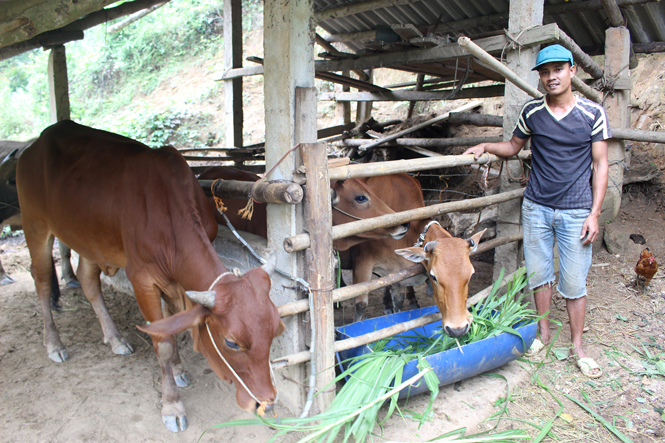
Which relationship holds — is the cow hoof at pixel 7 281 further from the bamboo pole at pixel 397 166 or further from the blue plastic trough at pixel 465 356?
the bamboo pole at pixel 397 166

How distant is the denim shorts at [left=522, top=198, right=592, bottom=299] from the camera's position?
3.47 meters

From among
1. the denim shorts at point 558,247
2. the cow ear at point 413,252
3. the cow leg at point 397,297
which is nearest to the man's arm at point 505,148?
the denim shorts at point 558,247

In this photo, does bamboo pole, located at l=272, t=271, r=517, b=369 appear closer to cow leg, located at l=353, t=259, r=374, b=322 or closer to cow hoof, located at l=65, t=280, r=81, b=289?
cow leg, located at l=353, t=259, r=374, b=322

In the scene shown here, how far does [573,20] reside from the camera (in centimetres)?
596

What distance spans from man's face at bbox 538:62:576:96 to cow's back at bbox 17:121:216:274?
275 centimetres

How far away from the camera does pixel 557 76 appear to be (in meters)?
3.29

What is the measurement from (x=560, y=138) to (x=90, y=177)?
374cm

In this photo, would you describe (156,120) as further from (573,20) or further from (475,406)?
(475,406)

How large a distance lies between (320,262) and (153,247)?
1.20 m

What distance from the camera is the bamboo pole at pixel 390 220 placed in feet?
8.91

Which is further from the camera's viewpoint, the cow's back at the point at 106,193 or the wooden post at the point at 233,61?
the wooden post at the point at 233,61

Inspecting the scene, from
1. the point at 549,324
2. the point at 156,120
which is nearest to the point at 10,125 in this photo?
the point at 156,120

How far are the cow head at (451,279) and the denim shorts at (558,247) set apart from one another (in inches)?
28.2

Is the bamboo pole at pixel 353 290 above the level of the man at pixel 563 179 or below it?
below
